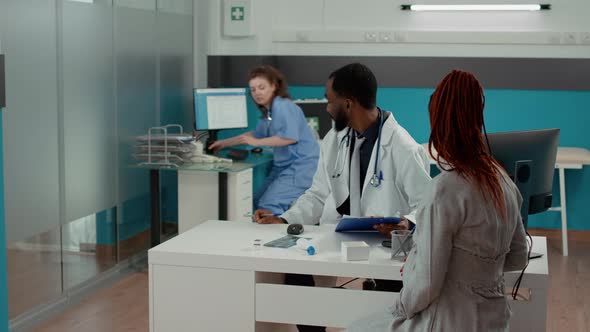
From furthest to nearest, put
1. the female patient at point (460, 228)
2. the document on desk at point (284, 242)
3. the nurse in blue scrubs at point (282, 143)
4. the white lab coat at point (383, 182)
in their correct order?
the nurse in blue scrubs at point (282, 143), the white lab coat at point (383, 182), the document on desk at point (284, 242), the female patient at point (460, 228)

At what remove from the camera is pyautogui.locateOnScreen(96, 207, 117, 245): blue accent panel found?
15.9 ft

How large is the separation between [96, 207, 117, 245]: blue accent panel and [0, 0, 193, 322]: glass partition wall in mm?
12

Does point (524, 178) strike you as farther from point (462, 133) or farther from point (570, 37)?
point (570, 37)

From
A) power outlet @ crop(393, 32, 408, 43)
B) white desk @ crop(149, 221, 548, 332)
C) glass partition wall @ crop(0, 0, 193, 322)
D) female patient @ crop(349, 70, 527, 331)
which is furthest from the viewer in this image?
power outlet @ crop(393, 32, 408, 43)

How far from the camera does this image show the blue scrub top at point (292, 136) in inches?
213

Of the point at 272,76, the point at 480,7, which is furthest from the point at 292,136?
the point at 480,7

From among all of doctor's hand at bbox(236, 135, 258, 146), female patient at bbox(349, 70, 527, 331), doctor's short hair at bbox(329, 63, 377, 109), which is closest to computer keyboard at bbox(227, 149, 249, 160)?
doctor's hand at bbox(236, 135, 258, 146)

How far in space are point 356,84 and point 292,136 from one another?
7.34ft

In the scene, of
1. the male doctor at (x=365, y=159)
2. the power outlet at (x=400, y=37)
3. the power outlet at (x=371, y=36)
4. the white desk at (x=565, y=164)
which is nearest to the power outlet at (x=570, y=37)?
the white desk at (x=565, y=164)

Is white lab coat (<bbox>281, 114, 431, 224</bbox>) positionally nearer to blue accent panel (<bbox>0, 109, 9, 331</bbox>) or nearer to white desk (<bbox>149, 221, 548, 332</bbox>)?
white desk (<bbox>149, 221, 548, 332</bbox>)

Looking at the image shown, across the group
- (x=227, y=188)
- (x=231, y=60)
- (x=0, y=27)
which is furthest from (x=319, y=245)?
(x=231, y=60)

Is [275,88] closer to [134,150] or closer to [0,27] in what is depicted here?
[134,150]

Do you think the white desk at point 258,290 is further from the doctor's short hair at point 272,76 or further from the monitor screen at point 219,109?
the monitor screen at point 219,109

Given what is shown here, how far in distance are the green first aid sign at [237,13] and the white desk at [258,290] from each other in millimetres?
4099
